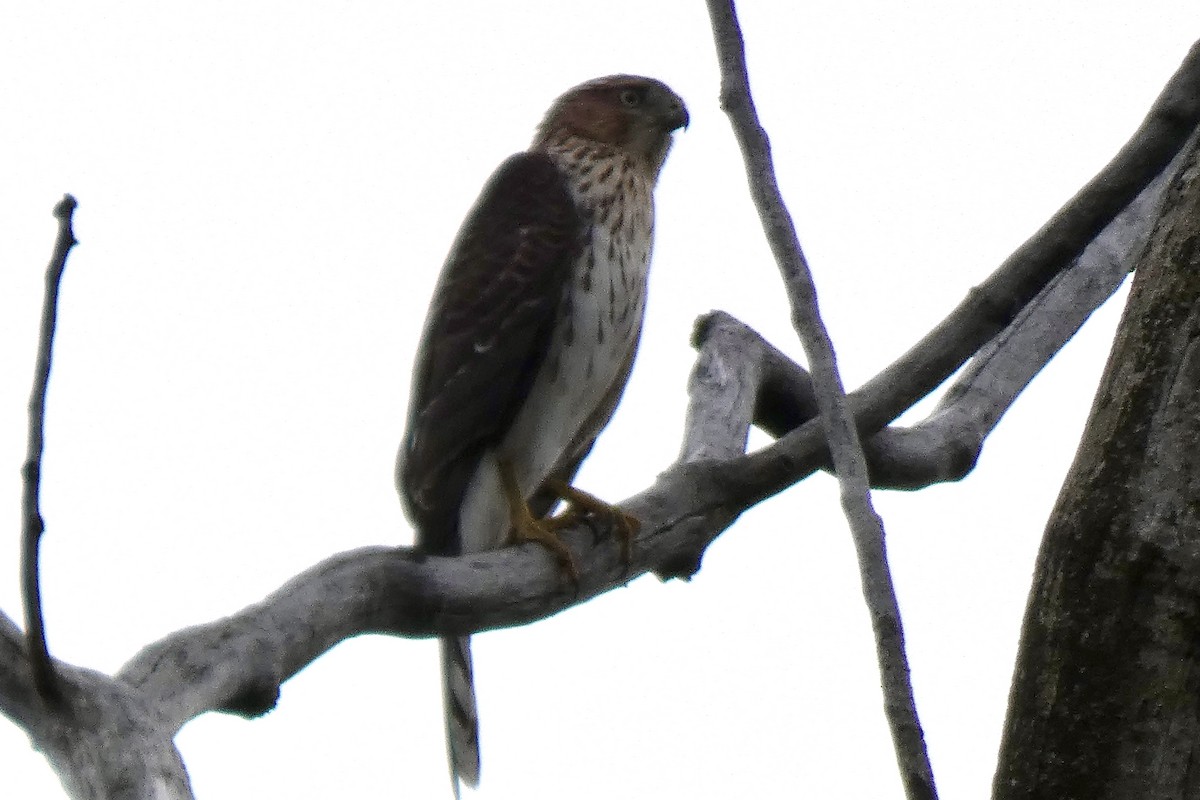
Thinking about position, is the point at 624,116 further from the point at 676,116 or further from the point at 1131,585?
the point at 1131,585

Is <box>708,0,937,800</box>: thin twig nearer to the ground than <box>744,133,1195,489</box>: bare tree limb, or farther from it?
nearer to the ground

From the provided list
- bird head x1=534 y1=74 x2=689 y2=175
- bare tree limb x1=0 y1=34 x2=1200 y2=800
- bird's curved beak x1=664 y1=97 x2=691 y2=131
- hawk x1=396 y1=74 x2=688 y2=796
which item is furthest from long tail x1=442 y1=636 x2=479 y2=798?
bird's curved beak x1=664 y1=97 x2=691 y2=131

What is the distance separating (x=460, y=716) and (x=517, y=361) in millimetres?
860

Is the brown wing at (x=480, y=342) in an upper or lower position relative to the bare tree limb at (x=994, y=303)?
upper

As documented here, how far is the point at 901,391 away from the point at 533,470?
1.13 metres

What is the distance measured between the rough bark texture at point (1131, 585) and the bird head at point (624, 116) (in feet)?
8.45

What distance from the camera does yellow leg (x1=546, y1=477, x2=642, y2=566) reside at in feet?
11.6

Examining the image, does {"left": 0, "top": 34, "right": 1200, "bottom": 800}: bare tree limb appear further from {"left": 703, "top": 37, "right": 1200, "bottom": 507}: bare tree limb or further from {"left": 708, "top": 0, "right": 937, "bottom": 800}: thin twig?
{"left": 708, "top": 0, "right": 937, "bottom": 800}: thin twig

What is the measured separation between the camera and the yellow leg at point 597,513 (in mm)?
3533

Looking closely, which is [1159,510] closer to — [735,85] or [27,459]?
[735,85]

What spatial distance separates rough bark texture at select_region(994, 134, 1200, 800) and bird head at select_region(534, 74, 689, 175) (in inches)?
101

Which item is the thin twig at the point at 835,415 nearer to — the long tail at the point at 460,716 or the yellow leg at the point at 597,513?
the yellow leg at the point at 597,513

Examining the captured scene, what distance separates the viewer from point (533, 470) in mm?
4312

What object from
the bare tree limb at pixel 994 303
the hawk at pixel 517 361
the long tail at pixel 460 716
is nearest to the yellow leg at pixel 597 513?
the hawk at pixel 517 361
